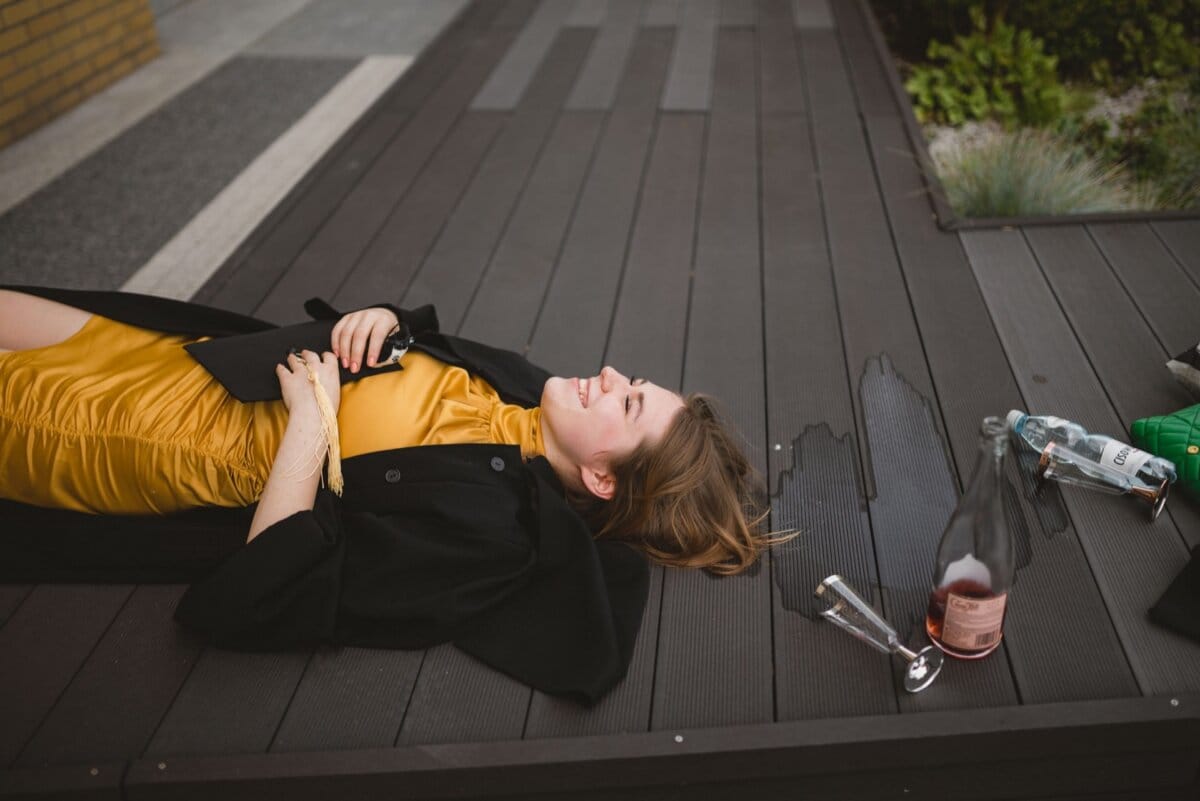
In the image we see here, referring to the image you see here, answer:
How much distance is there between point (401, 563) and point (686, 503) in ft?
1.71

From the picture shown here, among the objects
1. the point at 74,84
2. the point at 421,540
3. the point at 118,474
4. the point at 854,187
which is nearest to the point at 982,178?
the point at 854,187

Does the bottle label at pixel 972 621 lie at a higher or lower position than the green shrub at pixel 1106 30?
higher

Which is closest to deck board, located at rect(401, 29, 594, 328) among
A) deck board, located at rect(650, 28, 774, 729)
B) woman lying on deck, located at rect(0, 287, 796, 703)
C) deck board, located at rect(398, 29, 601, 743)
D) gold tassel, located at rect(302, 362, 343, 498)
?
deck board, located at rect(398, 29, 601, 743)

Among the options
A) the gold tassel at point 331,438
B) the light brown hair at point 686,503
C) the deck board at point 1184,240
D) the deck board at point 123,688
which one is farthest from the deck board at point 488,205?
the deck board at point 1184,240

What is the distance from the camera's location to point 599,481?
1.93 metres

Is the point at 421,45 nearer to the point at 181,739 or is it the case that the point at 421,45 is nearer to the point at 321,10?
the point at 321,10

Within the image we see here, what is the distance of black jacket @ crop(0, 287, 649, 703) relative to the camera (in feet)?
5.70

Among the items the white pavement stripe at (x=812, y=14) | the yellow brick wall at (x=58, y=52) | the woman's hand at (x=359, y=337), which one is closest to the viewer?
the woman's hand at (x=359, y=337)

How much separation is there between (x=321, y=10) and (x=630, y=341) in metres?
4.09

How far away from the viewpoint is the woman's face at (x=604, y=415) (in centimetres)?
188

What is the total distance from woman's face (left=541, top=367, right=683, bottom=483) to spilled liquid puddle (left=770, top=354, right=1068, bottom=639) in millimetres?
371

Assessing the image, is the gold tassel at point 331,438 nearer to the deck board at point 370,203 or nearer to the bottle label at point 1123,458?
the deck board at point 370,203

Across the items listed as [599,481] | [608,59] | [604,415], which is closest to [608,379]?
[604,415]

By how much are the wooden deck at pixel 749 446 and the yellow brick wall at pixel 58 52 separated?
1429mm
